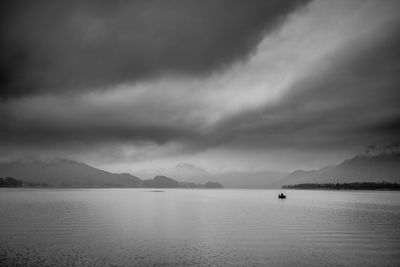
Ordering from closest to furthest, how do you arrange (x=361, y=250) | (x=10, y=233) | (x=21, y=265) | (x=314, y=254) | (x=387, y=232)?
(x=21, y=265) < (x=314, y=254) < (x=361, y=250) < (x=10, y=233) < (x=387, y=232)

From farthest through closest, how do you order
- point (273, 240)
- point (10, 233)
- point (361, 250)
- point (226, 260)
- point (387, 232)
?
point (387, 232) < point (10, 233) < point (273, 240) < point (361, 250) < point (226, 260)

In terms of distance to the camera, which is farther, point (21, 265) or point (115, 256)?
point (115, 256)

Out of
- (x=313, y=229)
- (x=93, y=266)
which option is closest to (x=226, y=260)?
(x=93, y=266)

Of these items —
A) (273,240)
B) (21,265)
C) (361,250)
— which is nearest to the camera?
(21,265)

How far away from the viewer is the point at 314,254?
3669 centimetres

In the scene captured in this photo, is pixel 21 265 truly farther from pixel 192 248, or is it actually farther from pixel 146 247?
pixel 192 248

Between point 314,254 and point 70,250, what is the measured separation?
30871 mm

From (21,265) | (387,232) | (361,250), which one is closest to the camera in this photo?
(21,265)

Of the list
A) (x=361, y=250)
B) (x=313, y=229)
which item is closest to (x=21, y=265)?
(x=361, y=250)

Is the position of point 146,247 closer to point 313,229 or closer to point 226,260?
point 226,260

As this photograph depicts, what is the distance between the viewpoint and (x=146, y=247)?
40.2m

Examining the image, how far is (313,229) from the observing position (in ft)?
191

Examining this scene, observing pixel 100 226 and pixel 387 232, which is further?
pixel 100 226

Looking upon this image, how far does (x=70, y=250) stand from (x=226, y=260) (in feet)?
66.1
